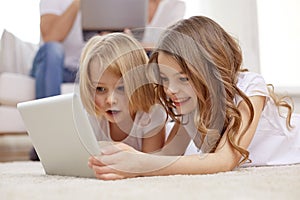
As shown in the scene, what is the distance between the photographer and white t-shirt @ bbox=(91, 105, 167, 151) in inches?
34.7

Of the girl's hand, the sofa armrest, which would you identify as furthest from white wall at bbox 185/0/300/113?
the girl's hand

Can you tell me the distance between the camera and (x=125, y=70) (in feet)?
2.72

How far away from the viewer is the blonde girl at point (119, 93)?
0.84m

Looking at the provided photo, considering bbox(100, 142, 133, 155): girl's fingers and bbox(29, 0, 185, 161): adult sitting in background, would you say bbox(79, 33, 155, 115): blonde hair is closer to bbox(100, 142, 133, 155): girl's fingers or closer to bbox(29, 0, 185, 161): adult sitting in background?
bbox(100, 142, 133, 155): girl's fingers

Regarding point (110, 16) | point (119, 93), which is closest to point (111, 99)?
point (119, 93)

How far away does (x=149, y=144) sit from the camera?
97 cm

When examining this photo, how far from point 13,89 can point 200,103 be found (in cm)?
139

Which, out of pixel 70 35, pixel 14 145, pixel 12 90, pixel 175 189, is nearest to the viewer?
pixel 175 189

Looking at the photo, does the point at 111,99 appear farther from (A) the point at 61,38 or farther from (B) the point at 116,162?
(A) the point at 61,38

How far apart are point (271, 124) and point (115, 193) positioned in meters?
0.65

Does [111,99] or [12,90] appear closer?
[111,99]

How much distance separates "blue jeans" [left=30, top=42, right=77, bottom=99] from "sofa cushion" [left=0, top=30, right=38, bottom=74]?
5.7 inches

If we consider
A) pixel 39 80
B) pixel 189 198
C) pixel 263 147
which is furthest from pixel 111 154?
pixel 39 80

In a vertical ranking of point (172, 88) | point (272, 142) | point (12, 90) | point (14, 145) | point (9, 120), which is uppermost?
point (172, 88)
